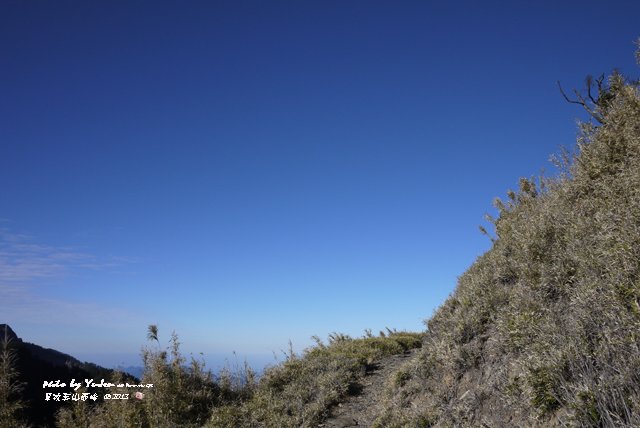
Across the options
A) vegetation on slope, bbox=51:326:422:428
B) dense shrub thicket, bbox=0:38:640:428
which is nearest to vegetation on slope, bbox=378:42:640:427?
dense shrub thicket, bbox=0:38:640:428

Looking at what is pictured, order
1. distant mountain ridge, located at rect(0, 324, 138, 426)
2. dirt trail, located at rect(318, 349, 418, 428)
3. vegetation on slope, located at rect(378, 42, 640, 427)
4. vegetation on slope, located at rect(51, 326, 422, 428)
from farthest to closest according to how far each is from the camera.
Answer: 1. distant mountain ridge, located at rect(0, 324, 138, 426)
2. vegetation on slope, located at rect(51, 326, 422, 428)
3. dirt trail, located at rect(318, 349, 418, 428)
4. vegetation on slope, located at rect(378, 42, 640, 427)

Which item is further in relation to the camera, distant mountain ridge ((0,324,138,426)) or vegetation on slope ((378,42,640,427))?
distant mountain ridge ((0,324,138,426))

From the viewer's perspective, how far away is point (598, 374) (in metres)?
3.91

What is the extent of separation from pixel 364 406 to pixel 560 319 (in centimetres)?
670

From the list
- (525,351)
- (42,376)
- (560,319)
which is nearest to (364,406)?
(525,351)

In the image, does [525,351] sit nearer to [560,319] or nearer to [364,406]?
[560,319]

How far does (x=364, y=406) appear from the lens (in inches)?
403

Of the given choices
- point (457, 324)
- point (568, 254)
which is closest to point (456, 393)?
point (457, 324)

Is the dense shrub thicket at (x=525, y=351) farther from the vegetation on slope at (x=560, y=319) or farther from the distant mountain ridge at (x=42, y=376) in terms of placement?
the distant mountain ridge at (x=42, y=376)

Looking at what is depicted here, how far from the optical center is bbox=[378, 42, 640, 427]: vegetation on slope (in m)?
3.90

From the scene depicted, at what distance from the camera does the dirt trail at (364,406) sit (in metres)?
9.29

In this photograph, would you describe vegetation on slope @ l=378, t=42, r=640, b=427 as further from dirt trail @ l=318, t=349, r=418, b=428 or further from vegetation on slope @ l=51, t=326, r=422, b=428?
vegetation on slope @ l=51, t=326, r=422, b=428

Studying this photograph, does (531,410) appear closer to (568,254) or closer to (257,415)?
(568,254)

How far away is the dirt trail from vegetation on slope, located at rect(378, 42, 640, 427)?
1186 millimetres
